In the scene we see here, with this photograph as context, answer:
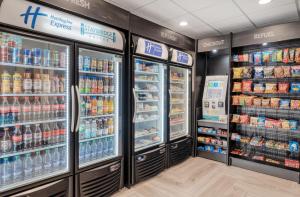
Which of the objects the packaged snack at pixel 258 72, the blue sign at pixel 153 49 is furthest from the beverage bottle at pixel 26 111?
the packaged snack at pixel 258 72

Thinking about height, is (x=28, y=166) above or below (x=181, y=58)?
below

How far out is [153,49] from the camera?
10.2 feet

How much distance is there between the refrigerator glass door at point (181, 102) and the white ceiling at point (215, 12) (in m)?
0.98

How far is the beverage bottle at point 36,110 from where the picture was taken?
2080 millimetres

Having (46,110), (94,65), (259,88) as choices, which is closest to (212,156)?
(259,88)

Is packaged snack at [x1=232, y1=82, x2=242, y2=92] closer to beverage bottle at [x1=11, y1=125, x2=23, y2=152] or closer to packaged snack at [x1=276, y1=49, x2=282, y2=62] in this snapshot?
packaged snack at [x1=276, y1=49, x2=282, y2=62]

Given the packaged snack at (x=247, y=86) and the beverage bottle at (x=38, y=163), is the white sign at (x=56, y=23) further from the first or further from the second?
the packaged snack at (x=247, y=86)

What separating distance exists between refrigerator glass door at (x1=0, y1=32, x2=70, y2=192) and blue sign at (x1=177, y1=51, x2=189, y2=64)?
215 cm

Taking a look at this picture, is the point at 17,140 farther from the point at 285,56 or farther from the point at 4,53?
the point at 285,56

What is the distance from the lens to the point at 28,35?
184cm

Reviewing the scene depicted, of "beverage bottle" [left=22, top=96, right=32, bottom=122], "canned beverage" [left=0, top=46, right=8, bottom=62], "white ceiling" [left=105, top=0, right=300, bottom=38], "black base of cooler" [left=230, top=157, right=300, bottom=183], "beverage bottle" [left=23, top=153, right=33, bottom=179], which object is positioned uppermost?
"white ceiling" [left=105, top=0, right=300, bottom=38]

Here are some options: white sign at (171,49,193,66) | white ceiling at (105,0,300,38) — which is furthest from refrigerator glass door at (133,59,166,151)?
white ceiling at (105,0,300,38)

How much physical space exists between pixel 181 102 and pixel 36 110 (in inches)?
114

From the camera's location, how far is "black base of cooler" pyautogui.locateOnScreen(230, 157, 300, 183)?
3235 mm
